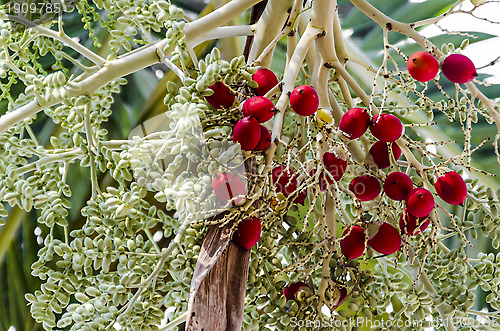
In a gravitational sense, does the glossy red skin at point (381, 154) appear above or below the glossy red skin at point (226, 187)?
below

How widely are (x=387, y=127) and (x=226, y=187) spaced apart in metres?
0.19

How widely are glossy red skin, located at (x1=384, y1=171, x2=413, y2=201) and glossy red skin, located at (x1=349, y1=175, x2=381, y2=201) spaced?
39mm

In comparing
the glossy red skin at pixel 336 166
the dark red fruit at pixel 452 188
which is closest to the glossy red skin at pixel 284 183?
the glossy red skin at pixel 336 166

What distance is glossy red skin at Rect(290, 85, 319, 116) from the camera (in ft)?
1.57

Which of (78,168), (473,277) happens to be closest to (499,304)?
(473,277)

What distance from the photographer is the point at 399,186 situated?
0.52 m

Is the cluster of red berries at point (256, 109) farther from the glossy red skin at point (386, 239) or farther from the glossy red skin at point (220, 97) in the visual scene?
the glossy red skin at point (386, 239)

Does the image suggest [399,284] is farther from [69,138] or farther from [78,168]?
[78,168]

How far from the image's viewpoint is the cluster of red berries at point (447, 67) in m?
0.51

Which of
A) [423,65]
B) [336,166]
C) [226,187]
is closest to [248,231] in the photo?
[226,187]

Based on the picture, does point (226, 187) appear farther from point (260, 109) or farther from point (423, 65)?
point (423, 65)

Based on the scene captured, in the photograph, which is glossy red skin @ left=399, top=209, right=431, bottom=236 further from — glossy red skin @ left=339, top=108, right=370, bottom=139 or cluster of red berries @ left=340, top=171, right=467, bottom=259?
glossy red skin @ left=339, top=108, right=370, bottom=139

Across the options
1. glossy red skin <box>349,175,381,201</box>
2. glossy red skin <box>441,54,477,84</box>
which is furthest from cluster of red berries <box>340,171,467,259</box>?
glossy red skin <box>441,54,477,84</box>

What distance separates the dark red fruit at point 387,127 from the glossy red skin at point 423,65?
0.06 meters
